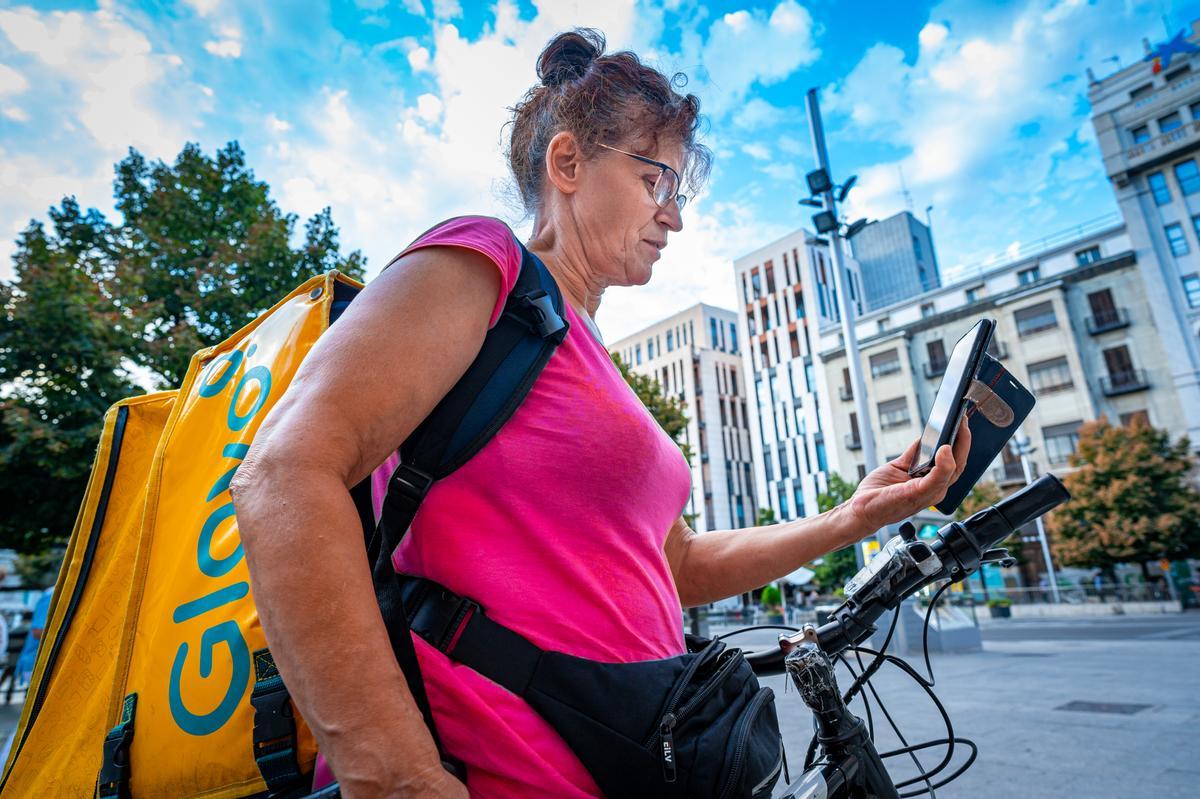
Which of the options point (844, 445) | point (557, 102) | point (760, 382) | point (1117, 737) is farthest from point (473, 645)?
point (760, 382)

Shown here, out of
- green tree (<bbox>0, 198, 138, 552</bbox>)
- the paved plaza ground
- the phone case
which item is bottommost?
the paved plaza ground

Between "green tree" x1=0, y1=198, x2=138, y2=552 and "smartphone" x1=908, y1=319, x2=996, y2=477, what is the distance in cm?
1073

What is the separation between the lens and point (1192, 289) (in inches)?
1164

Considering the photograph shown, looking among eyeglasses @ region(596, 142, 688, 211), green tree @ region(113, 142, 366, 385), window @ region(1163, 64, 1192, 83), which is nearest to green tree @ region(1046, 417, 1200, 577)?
window @ region(1163, 64, 1192, 83)

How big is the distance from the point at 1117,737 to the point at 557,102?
5.92m

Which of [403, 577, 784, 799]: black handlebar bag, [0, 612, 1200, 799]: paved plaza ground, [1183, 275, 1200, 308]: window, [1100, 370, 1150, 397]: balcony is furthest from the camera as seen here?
[1100, 370, 1150, 397]: balcony

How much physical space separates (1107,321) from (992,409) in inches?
1529

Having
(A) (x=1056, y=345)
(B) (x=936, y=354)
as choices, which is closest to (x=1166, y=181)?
(A) (x=1056, y=345)

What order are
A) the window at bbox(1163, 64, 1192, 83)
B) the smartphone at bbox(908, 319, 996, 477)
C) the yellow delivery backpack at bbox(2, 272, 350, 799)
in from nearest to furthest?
the yellow delivery backpack at bbox(2, 272, 350, 799)
the smartphone at bbox(908, 319, 996, 477)
the window at bbox(1163, 64, 1192, 83)

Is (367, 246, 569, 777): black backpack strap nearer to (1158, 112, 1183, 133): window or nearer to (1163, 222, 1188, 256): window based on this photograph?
(1163, 222, 1188, 256): window

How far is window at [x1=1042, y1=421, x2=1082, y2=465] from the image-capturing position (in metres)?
31.6

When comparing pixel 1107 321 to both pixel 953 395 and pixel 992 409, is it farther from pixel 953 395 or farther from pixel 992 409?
pixel 953 395

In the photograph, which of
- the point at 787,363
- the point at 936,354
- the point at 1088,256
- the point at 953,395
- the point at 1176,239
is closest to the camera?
the point at 953,395

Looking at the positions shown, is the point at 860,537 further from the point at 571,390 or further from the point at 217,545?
the point at 217,545
